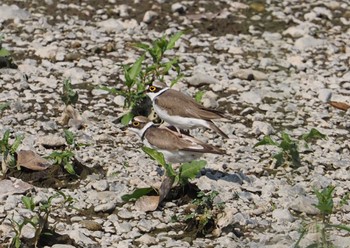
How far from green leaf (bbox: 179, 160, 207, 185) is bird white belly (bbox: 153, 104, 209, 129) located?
0.97 metres

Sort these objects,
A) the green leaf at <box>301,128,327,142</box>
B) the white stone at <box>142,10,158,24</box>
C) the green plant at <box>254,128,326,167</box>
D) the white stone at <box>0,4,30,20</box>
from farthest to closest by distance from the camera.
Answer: the white stone at <box>142,10,158,24</box> → the white stone at <box>0,4,30,20</box> → the green leaf at <box>301,128,327,142</box> → the green plant at <box>254,128,326,167</box>

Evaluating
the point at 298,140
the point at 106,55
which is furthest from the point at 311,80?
the point at 106,55

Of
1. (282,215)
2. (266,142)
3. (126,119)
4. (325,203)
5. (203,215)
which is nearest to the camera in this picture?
(325,203)

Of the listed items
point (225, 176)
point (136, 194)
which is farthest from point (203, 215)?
point (225, 176)

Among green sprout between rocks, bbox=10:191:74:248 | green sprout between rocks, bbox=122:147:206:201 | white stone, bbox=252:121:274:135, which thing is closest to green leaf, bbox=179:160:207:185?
green sprout between rocks, bbox=122:147:206:201

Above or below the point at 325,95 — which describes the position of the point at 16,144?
above

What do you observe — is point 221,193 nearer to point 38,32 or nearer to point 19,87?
point 19,87

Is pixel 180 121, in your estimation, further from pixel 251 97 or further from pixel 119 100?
pixel 251 97

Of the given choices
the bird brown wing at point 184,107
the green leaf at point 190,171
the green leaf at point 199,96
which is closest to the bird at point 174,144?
the green leaf at point 190,171

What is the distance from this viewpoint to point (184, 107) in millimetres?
10227

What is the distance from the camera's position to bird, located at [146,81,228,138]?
1009 centimetres

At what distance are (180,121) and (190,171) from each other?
1.14 metres

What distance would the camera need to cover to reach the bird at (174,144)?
9.43 metres

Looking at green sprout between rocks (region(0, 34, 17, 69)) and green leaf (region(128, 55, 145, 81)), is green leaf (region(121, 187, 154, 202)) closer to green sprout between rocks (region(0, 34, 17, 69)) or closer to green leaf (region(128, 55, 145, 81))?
green leaf (region(128, 55, 145, 81))
